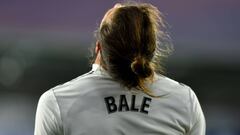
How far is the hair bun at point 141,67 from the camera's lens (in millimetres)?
957

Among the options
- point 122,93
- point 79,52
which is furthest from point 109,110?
point 79,52

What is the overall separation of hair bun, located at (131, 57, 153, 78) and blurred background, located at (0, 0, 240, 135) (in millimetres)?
2040

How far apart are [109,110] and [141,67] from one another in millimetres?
79

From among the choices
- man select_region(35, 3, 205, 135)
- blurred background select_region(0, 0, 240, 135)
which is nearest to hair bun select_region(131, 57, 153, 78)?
man select_region(35, 3, 205, 135)

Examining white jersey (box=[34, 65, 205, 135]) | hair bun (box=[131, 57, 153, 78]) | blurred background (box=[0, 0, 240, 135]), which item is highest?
hair bun (box=[131, 57, 153, 78])

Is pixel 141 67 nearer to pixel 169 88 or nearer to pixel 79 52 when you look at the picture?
pixel 169 88

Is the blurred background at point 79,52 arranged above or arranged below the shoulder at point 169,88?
below

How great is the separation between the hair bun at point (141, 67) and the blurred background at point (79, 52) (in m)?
2.04

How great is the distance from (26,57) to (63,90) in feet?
7.56

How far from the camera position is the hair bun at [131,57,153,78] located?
96cm

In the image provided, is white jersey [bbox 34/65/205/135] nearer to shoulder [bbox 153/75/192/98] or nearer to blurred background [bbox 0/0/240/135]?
shoulder [bbox 153/75/192/98]

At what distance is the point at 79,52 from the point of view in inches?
126

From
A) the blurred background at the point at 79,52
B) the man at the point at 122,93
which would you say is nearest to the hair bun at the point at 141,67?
the man at the point at 122,93

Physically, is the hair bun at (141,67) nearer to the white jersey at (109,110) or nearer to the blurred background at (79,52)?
the white jersey at (109,110)
